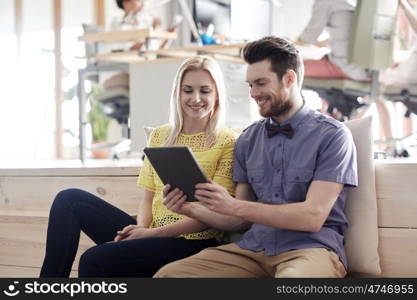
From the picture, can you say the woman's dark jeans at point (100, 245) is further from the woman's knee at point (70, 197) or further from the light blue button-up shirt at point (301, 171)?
the light blue button-up shirt at point (301, 171)

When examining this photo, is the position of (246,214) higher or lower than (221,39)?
lower

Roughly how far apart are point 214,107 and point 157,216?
378 mm

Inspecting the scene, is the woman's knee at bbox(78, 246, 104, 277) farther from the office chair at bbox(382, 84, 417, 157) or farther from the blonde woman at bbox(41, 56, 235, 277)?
the office chair at bbox(382, 84, 417, 157)

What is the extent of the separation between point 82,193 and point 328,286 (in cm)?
88

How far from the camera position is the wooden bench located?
1940 millimetres

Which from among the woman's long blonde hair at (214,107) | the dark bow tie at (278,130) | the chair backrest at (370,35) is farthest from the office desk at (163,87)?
the dark bow tie at (278,130)

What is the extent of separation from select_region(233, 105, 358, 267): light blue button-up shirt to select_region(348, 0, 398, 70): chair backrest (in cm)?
180

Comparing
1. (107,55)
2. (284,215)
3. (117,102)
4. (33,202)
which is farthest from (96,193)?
(117,102)

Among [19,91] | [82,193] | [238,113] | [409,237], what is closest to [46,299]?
[82,193]

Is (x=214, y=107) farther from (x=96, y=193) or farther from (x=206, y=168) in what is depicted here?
(x=96, y=193)

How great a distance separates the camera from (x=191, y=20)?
15.3 ft

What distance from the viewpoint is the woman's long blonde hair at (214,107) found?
6.83 ft

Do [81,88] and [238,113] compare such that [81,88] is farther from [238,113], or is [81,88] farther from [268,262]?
[268,262]

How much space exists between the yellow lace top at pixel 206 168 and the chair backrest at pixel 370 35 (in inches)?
66.5
